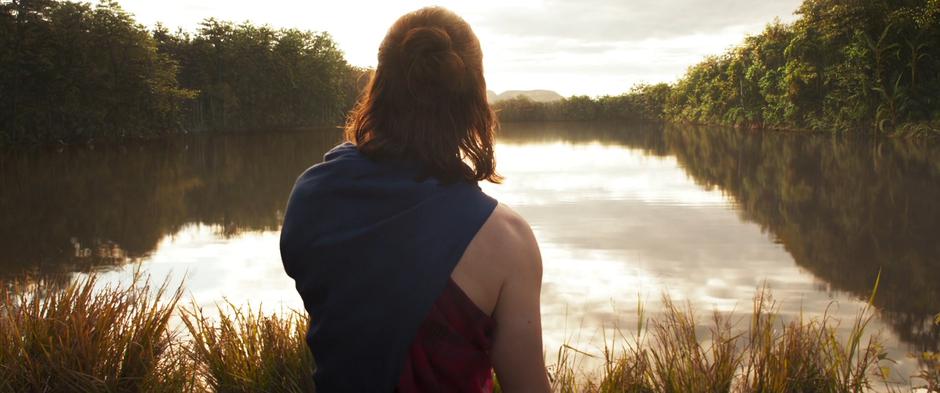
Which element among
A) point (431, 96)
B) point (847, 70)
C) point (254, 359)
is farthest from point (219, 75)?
point (431, 96)

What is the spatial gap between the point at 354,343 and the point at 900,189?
46.2ft

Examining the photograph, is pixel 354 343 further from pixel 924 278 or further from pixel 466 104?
pixel 924 278

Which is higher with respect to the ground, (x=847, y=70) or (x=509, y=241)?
(x=847, y=70)

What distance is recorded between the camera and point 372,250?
1564 mm

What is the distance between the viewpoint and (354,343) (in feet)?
5.33

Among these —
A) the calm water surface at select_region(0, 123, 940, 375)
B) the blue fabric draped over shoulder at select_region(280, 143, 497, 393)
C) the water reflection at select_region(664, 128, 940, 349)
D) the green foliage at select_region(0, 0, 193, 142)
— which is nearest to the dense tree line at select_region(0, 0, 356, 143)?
the green foliage at select_region(0, 0, 193, 142)

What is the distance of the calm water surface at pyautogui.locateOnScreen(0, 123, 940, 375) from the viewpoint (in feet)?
20.9

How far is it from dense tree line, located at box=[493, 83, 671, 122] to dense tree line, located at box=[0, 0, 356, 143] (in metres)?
28.0

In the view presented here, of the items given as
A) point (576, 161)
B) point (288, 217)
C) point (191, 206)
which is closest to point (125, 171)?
point (191, 206)

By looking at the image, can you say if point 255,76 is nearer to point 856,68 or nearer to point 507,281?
point 856,68

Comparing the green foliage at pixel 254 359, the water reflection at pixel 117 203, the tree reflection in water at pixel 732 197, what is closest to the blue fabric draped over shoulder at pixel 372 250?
the green foliage at pixel 254 359

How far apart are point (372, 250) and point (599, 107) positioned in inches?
2991

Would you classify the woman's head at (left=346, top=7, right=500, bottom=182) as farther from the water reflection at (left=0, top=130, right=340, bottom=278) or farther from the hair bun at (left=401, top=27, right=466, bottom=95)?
the water reflection at (left=0, top=130, right=340, bottom=278)

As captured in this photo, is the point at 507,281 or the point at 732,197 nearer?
the point at 507,281
